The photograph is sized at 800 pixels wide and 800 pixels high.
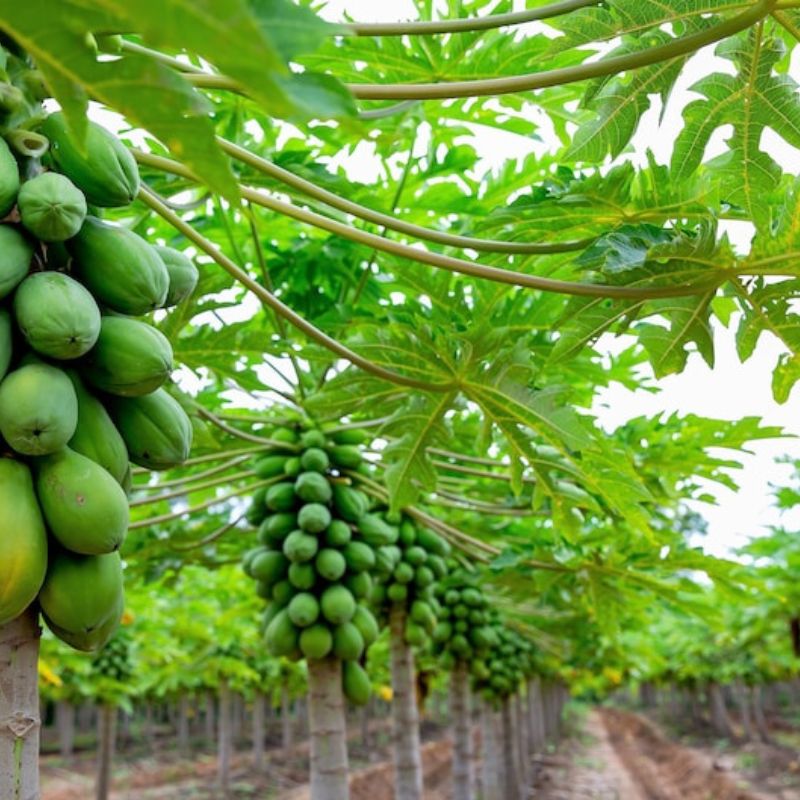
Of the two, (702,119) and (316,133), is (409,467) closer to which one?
(316,133)

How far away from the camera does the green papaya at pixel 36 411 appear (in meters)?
1.15

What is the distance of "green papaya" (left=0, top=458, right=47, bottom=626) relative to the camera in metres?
1.11

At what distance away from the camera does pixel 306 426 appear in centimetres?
351

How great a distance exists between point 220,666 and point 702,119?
40.1ft

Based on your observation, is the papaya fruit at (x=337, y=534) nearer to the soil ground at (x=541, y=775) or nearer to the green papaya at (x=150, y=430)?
the green papaya at (x=150, y=430)

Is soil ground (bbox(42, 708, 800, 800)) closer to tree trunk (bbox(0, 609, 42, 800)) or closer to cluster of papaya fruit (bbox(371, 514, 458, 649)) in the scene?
cluster of papaya fruit (bbox(371, 514, 458, 649))

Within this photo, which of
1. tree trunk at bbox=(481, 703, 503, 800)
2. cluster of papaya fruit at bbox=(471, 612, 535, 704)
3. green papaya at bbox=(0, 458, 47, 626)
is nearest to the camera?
green papaya at bbox=(0, 458, 47, 626)

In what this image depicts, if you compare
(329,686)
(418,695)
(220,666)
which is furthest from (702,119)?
(220,666)

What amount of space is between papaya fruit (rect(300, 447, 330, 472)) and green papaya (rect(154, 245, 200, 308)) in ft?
5.83

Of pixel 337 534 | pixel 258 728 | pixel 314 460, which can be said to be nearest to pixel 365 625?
pixel 337 534

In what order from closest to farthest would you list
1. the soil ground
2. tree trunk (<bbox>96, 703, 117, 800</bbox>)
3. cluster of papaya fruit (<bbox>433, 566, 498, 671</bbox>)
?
1. cluster of papaya fruit (<bbox>433, 566, 498, 671</bbox>)
2. tree trunk (<bbox>96, 703, 117, 800</bbox>)
3. the soil ground

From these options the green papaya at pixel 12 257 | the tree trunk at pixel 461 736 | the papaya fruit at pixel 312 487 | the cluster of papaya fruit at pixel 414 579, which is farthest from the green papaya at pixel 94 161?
the tree trunk at pixel 461 736

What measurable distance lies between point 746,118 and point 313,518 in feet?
6.53

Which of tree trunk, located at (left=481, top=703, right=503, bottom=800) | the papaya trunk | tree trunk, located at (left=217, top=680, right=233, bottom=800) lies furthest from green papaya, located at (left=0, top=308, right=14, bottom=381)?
tree trunk, located at (left=217, top=680, right=233, bottom=800)
